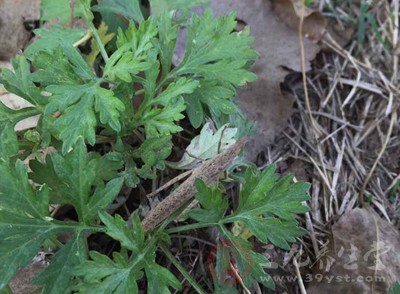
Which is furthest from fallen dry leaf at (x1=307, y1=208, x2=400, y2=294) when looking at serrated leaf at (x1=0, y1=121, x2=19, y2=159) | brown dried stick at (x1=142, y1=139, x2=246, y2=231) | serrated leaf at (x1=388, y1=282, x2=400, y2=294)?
serrated leaf at (x1=0, y1=121, x2=19, y2=159)

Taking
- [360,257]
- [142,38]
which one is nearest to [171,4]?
[142,38]

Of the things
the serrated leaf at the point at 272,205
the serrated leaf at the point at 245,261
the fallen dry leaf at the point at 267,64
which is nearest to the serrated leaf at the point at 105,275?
the serrated leaf at the point at 245,261

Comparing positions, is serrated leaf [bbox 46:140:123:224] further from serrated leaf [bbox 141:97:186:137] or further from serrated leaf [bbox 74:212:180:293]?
serrated leaf [bbox 141:97:186:137]

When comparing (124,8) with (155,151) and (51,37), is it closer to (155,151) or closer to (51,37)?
(51,37)

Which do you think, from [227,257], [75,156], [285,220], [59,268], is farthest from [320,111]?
[59,268]

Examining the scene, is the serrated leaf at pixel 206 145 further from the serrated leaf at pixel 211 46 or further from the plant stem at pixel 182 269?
the plant stem at pixel 182 269

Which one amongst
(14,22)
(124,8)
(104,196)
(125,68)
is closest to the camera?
(104,196)

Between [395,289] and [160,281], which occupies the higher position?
[160,281]
